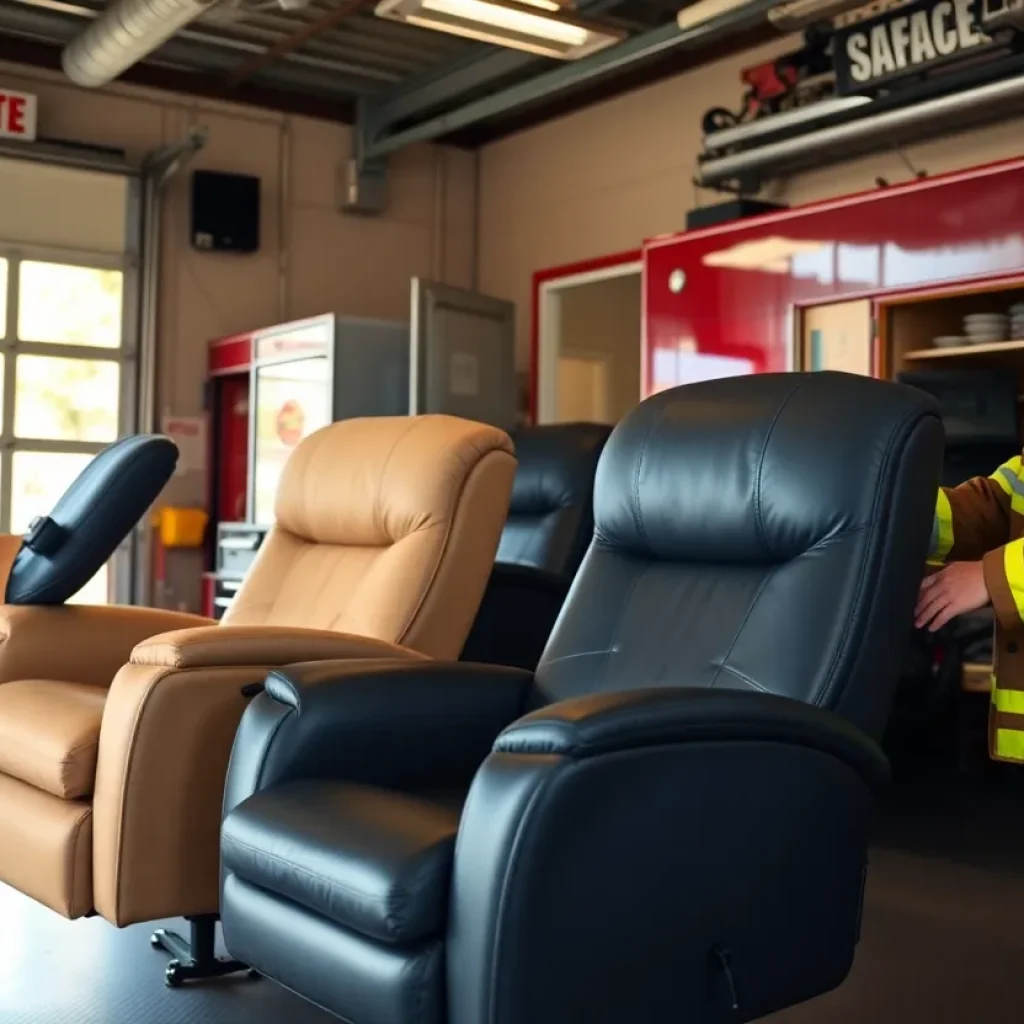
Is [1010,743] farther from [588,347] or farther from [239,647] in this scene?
[588,347]

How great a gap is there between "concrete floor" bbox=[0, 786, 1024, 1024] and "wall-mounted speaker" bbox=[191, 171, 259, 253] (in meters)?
4.55

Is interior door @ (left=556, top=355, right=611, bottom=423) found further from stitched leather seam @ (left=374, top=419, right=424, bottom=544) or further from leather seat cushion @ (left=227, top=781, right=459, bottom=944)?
leather seat cushion @ (left=227, top=781, right=459, bottom=944)

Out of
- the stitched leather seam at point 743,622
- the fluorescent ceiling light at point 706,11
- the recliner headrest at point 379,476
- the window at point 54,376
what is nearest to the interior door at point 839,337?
the fluorescent ceiling light at point 706,11

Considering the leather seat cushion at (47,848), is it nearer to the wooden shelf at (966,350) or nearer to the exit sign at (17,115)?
the wooden shelf at (966,350)

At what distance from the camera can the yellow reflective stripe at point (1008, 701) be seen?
2.11 metres

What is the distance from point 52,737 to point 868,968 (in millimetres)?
1621

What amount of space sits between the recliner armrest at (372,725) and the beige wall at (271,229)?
496cm

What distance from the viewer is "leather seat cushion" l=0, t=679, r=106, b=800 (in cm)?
241

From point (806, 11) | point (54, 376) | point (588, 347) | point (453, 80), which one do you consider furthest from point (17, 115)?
point (806, 11)

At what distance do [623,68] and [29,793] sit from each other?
5.07m

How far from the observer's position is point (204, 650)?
7.73 ft

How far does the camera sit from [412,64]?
6.85 meters

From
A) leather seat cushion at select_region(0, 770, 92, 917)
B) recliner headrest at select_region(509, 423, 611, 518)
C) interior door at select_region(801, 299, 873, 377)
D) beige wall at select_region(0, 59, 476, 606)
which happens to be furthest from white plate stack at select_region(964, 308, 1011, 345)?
beige wall at select_region(0, 59, 476, 606)

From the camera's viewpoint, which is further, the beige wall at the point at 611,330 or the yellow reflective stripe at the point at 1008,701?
the beige wall at the point at 611,330
